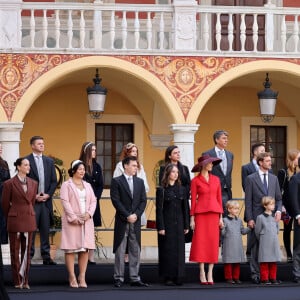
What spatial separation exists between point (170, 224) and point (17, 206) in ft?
7.15

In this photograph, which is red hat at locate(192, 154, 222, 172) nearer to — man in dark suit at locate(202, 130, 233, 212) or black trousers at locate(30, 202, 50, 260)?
man in dark suit at locate(202, 130, 233, 212)

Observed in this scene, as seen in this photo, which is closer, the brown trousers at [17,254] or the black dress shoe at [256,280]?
the brown trousers at [17,254]

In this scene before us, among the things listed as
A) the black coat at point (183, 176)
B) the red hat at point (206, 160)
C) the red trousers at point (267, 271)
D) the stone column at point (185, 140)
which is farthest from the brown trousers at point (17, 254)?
the stone column at point (185, 140)

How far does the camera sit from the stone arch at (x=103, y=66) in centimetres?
2131

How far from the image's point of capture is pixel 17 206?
1728 centimetres

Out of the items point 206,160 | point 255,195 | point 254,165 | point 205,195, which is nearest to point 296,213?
point 255,195

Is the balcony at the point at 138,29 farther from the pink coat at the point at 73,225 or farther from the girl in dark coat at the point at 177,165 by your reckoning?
the pink coat at the point at 73,225

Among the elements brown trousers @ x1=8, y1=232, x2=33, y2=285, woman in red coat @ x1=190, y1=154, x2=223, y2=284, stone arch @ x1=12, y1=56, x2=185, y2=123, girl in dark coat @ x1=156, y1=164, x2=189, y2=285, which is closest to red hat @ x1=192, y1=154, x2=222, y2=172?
woman in red coat @ x1=190, y1=154, x2=223, y2=284

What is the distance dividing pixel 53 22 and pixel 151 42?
1785 mm

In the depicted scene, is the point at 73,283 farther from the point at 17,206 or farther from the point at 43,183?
the point at 43,183

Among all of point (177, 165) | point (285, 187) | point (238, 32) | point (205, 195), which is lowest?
point (205, 195)

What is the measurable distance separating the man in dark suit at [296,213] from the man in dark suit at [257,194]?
0.93 feet

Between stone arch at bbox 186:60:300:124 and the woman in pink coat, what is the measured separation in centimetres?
461

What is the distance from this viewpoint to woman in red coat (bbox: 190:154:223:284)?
702 inches
